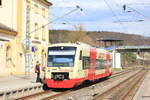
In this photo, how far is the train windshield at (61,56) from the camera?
24.0 m

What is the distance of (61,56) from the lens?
24.3m

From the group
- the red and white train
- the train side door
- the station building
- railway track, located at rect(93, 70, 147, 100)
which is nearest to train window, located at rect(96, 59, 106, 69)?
the train side door

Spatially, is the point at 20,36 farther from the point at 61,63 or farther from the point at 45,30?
the point at 61,63

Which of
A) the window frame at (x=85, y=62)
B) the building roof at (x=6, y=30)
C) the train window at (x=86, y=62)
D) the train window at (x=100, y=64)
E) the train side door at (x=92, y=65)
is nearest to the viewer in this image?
the window frame at (x=85, y=62)

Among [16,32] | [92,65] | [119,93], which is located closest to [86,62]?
[92,65]

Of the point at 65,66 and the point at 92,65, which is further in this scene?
the point at 92,65

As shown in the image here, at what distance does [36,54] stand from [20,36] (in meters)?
5.96

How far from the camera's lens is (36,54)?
1811 inches

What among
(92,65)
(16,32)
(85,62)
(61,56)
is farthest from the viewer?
(16,32)

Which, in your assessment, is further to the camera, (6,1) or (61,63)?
(6,1)

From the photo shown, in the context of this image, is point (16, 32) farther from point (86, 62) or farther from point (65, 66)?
point (65, 66)

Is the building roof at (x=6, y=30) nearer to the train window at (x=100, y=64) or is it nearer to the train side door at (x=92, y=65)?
the train window at (x=100, y=64)

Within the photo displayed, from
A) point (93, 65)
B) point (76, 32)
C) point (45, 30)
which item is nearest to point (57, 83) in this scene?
point (93, 65)

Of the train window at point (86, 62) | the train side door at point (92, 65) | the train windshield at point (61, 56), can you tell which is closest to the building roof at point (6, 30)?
the train side door at point (92, 65)
